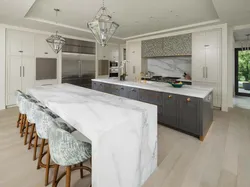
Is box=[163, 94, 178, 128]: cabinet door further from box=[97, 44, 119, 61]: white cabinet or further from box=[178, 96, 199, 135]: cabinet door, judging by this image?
box=[97, 44, 119, 61]: white cabinet

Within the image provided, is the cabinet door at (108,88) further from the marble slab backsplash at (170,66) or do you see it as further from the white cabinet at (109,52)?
the marble slab backsplash at (170,66)

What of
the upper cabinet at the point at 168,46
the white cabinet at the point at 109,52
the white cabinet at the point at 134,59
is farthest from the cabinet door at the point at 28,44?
the upper cabinet at the point at 168,46

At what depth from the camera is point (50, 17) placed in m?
4.34

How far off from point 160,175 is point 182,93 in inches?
62.8

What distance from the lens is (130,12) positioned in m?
3.96

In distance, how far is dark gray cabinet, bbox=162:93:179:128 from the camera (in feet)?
10.3

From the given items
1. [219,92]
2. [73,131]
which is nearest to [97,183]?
[73,131]

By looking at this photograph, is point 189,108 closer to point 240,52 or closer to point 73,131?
point 73,131

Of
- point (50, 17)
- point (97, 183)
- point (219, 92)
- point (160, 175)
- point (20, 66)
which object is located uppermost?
point (50, 17)

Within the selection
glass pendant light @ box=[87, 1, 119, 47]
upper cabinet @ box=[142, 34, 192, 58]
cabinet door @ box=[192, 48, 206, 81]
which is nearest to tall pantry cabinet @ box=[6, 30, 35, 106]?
glass pendant light @ box=[87, 1, 119, 47]

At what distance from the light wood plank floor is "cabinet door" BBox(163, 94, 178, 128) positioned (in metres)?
0.20

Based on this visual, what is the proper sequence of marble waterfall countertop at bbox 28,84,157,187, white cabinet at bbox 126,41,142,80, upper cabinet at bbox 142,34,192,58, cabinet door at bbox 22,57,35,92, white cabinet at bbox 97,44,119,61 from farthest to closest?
white cabinet at bbox 97,44,119,61 < white cabinet at bbox 126,41,142,80 < upper cabinet at bbox 142,34,192,58 < cabinet door at bbox 22,57,35,92 < marble waterfall countertop at bbox 28,84,157,187

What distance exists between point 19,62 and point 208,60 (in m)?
6.11

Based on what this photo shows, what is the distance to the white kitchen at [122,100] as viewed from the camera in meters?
1.55
